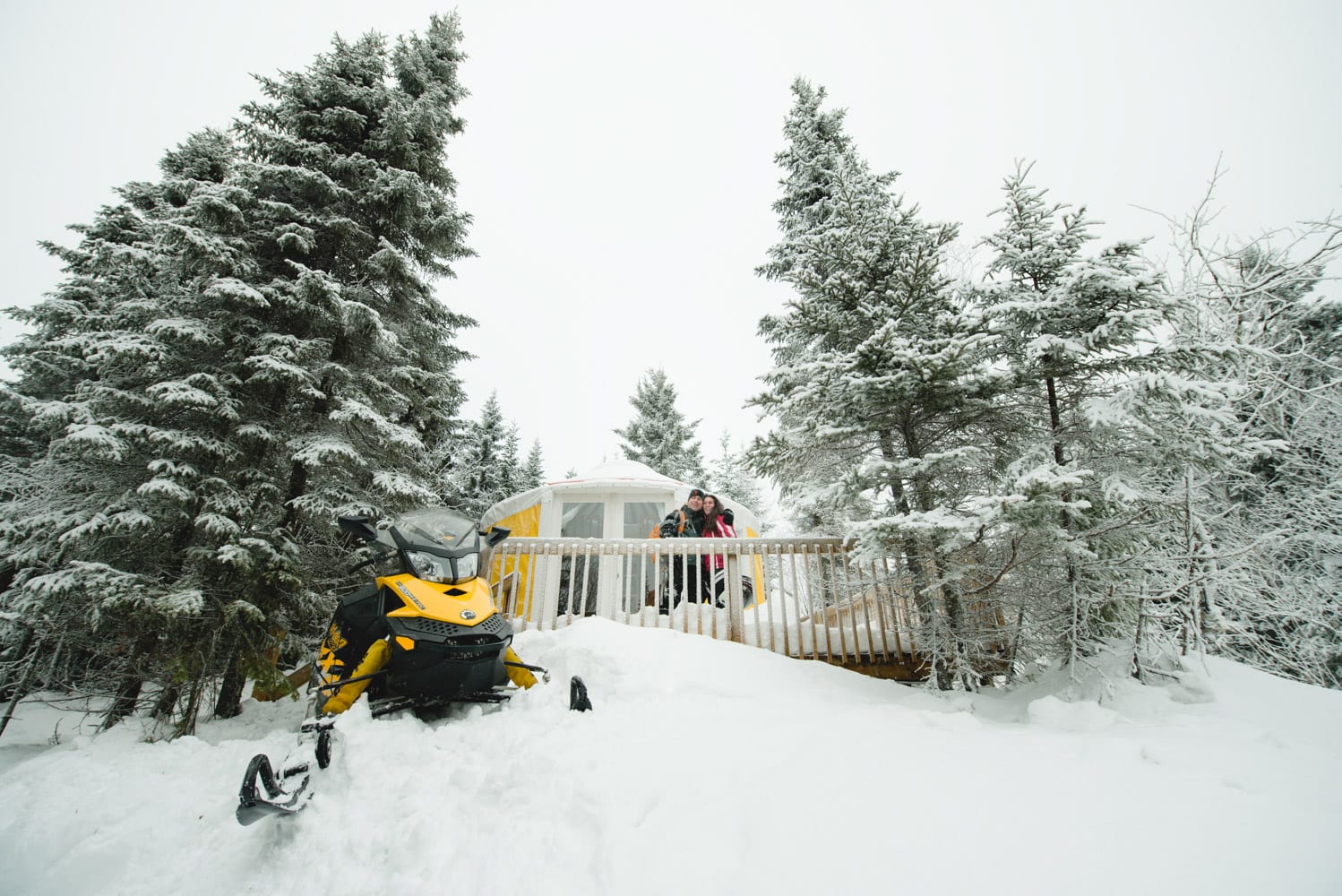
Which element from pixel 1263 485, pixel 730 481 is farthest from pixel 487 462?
pixel 1263 485

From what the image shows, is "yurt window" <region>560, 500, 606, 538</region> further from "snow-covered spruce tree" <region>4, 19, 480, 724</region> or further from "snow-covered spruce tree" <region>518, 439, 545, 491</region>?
"snow-covered spruce tree" <region>518, 439, 545, 491</region>

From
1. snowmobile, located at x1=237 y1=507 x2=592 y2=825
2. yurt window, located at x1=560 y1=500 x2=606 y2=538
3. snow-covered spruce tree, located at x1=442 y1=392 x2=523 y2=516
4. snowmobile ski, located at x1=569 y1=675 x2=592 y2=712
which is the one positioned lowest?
snowmobile ski, located at x1=569 y1=675 x2=592 y2=712

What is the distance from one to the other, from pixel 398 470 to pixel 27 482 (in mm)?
3246

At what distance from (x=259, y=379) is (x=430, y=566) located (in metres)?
3.71

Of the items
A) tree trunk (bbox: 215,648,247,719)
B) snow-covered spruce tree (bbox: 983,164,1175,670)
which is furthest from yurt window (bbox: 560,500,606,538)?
snow-covered spruce tree (bbox: 983,164,1175,670)

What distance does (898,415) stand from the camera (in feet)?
15.0

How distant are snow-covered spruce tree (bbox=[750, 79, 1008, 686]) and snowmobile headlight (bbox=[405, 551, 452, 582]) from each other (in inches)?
120

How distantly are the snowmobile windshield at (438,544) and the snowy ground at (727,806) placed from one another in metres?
0.85

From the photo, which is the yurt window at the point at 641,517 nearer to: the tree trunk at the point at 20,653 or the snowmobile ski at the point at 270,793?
the tree trunk at the point at 20,653

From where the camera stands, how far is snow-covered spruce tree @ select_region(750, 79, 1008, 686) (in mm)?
3963

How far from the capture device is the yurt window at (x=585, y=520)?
1074 centimetres

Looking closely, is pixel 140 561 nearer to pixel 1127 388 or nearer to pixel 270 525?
pixel 270 525

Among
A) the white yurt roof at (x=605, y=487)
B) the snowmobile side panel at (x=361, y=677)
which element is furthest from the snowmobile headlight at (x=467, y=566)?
the white yurt roof at (x=605, y=487)

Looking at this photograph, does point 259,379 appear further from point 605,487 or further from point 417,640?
point 605,487
